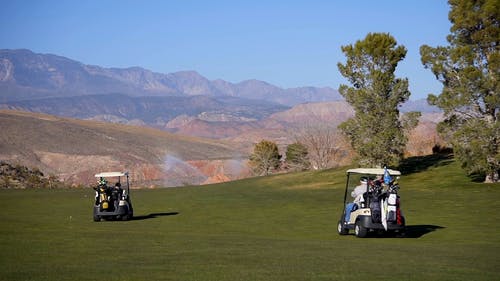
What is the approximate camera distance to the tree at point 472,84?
48094mm

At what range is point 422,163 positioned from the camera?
6425 cm

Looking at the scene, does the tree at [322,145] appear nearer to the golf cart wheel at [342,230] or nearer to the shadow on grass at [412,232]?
the shadow on grass at [412,232]

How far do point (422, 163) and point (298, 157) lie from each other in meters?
34.6

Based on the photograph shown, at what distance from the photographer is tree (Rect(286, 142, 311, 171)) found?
318ft

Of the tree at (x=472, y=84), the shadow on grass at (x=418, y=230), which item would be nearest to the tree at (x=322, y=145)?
the tree at (x=472, y=84)

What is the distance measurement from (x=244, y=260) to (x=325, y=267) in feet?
6.65

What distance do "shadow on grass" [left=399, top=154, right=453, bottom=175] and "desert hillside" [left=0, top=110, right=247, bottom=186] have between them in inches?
1710

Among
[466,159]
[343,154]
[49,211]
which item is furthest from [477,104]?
[343,154]

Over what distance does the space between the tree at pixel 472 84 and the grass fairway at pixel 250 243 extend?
463 cm

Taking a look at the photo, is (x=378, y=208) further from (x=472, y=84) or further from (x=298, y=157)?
(x=298, y=157)

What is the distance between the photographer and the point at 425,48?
51469mm

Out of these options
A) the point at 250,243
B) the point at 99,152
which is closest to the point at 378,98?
the point at 250,243

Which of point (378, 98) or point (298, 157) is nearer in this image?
point (378, 98)

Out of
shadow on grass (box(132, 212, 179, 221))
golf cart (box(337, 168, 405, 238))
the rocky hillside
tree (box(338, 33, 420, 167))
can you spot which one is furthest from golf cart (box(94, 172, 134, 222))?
the rocky hillside
